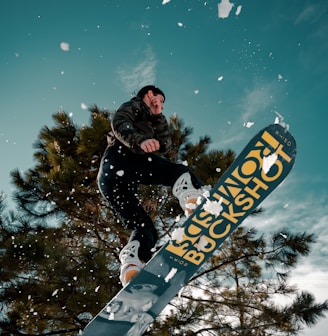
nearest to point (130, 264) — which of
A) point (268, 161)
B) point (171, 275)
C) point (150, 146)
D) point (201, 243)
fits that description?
point (171, 275)

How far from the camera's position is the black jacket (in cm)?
190

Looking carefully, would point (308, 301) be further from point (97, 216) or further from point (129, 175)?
point (129, 175)

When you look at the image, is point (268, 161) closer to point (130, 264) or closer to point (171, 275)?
point (171, 275)

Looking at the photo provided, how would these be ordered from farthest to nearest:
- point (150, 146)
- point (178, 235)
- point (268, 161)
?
point (268, 161), point (178, 235), point (150, 146)

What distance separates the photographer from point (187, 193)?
198cm

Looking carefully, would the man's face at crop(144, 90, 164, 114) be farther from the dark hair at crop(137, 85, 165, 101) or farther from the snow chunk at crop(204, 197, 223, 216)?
the snow chunk at crop(204, 197, 223, 216)

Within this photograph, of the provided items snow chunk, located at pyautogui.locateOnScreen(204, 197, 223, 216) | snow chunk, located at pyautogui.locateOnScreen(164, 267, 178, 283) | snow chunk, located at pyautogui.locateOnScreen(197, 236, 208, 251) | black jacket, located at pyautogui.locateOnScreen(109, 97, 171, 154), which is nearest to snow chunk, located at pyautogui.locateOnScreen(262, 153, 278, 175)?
snow chunk, located at pyautogui.locateOnScreen(204, 197, 223, 216)

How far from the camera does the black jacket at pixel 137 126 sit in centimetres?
190

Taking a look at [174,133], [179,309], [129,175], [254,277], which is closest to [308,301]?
[254,277]

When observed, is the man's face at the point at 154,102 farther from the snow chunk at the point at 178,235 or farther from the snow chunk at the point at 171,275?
the snow chunk at the point at 171,275

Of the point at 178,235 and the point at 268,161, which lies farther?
the point at 268,161

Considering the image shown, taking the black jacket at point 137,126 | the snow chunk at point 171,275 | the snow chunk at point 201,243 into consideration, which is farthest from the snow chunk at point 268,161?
the snow chunk at point 171,275

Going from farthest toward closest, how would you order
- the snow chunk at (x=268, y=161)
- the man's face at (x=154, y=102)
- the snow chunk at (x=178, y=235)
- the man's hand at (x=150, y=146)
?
the man's face at (x=154, y=102)
the snow chunk at (x=268, y=161)
the snow chunk at (x=178, y=235)
the man's hand at (x=150, y=146)

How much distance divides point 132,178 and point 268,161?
32.4 inches
